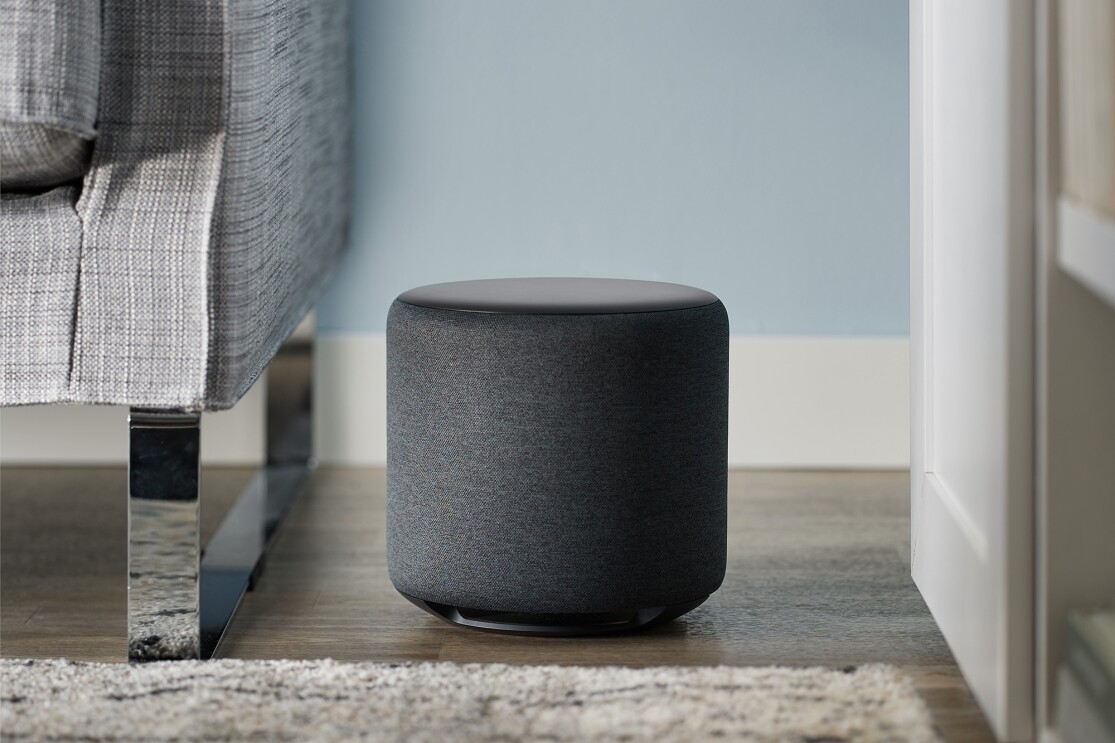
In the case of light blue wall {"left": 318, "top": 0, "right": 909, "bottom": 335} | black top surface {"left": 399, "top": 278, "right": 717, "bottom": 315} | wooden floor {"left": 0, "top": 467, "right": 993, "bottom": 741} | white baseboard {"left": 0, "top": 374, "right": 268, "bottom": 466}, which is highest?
light blue wall {"left": 318, "top": 0, "right": 909, "bottom": 335}

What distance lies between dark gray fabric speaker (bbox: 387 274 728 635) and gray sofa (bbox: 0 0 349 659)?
19cm

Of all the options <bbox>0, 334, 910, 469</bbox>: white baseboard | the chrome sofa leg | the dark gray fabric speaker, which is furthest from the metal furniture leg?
<bbox>0, 334, 910, 469</bbox>: white baseboard

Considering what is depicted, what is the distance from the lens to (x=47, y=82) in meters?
1.03

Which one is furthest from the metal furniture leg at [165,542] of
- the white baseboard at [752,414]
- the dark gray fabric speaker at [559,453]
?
the white baseboard at [752,414]

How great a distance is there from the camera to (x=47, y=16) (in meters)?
1.02

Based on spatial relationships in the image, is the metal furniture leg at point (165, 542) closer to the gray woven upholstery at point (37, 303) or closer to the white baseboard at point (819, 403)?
the gray woven upholstery at point (37, 303)

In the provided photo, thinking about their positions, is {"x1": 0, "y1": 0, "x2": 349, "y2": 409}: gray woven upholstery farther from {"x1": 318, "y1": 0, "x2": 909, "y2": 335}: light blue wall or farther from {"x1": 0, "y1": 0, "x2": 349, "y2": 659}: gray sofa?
{"x1": 318, "y1": 0, "x2": 909, "y2": 335}: light blue wall

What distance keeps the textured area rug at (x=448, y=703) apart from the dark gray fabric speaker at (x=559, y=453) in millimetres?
92

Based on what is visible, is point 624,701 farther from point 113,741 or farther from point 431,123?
point 431,123

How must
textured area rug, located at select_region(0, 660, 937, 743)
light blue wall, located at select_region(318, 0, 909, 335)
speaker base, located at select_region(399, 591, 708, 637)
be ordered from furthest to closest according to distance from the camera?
light blue wall, located at select_region(318, 0, 909, 335), speaker base, located at select_region(399, 591, 708, 637), textured area rug, located at select_region(0, 660, 937, 743)

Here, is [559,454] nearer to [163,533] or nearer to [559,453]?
[559,453]

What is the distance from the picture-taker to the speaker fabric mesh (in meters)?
1.11

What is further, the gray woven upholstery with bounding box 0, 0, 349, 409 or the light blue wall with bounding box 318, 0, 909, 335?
the light blue wall with bounding box 318, 0, 909, 335

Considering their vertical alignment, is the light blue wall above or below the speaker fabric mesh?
above
